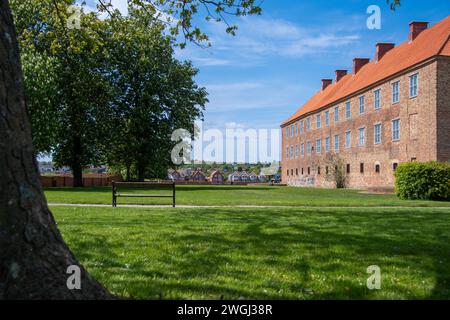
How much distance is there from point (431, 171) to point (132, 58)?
27.5m

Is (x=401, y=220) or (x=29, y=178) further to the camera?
(x=401, y=220)

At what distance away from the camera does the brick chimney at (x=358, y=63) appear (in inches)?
1977

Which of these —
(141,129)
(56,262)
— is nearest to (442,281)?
(56,262)

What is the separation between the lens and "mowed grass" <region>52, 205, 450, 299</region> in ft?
15.0

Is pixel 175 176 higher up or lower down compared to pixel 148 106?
lower down

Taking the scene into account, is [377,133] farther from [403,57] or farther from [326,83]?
[326,83]

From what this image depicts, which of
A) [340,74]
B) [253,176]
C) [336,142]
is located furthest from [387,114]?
[253,176]

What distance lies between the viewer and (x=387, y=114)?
36.7 metres

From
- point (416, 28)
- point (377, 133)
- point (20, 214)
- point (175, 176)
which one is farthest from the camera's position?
point (175, 176)

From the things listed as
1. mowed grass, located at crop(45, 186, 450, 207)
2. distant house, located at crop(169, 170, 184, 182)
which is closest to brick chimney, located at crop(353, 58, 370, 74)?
mowed grass, located at crop(45, 186, 450, 207)

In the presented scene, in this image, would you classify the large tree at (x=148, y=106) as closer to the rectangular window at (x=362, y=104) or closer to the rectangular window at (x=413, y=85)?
the rectangular window at (x=362, y=104)

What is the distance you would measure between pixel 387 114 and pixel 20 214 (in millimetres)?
37385

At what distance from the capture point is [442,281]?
504 centimetres
